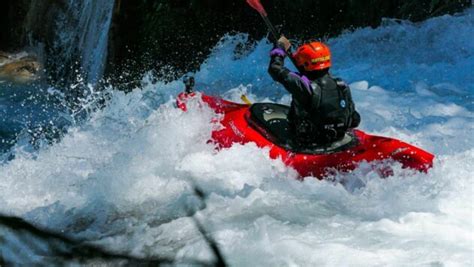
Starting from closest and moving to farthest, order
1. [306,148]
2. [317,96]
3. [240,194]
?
1. [240,194]
2. [317,96]
3. [306,148]

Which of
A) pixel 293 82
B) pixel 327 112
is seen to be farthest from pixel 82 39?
pixel 327 112

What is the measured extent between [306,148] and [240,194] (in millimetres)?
605

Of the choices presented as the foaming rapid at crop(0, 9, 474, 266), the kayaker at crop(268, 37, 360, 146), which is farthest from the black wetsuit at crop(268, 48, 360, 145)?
the foaming rapid at crop(0, 9, 474, 266)

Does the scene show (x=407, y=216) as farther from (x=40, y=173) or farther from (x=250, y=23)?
(x=250, y=23)

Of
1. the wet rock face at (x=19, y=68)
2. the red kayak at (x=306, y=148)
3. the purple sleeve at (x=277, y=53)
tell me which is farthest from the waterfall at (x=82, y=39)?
the purple sleeve at (x=277, y=53)

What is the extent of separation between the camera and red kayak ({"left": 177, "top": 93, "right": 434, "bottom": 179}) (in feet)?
14.6

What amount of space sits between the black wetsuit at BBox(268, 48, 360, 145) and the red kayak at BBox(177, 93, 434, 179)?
10cm

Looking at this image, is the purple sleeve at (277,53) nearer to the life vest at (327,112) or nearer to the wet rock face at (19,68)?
the life vest at (327,112)

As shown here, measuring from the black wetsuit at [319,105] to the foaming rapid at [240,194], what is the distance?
33cm

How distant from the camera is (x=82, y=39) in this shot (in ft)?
35.1

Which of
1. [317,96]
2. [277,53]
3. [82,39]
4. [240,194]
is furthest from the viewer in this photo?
[82,39]

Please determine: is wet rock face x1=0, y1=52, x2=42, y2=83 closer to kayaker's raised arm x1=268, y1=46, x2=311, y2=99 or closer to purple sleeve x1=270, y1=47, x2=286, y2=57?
purple sleeve x1=270, y1=47, x2=286, y2=57

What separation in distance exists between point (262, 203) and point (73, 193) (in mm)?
1386

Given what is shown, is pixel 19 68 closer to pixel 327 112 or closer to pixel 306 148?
pixel 306 148
